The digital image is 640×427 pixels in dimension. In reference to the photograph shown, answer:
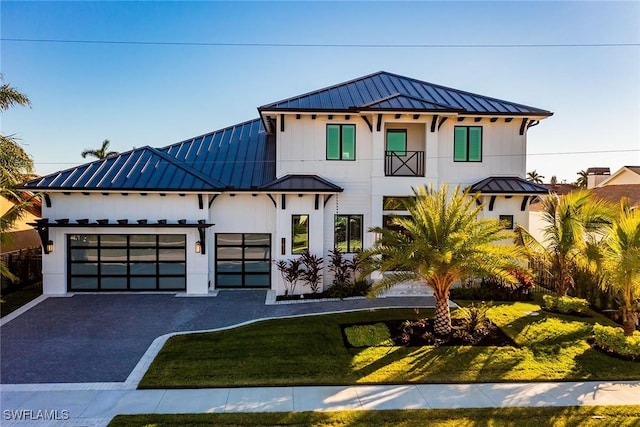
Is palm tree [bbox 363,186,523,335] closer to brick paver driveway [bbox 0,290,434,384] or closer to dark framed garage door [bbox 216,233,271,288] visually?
brick paver driveway [bbox 0,290,434,384]

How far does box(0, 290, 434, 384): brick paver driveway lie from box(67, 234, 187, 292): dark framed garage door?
2.42 ft

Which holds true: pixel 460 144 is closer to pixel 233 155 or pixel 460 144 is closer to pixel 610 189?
pixel 233 155

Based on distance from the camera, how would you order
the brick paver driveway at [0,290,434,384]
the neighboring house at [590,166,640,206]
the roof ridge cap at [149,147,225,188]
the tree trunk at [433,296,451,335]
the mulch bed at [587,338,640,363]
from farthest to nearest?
the neighboring house at [590,166,640,206] < the roof ridge cap at [149,147,225,188] < the tree trunk at [433,296,451,335] < the mulch bed at [587,338,640,363] < the brick paver driveway at [0,290,434,384]

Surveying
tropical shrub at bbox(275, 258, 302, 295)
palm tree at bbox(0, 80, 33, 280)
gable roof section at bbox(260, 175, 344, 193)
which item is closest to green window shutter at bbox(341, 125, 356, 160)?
gable roof section at bbox(260, 175, 344, 193)

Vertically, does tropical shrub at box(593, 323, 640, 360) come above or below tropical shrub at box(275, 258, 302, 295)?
below

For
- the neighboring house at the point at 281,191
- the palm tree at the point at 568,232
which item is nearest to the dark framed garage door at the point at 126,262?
the neighboring house at the point at 281,191

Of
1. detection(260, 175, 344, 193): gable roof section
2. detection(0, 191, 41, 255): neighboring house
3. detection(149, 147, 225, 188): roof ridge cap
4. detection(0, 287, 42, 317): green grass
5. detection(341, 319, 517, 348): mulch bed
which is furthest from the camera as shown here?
detection(0, 191, 41, 255): neighboring house

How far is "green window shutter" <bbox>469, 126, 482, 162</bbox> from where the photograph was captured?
17.2 metres

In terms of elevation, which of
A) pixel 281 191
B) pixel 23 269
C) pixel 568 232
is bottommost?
pixel 23 269

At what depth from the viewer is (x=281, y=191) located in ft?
51.3

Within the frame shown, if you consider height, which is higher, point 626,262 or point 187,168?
point 187,168

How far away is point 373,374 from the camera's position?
895 centimetres

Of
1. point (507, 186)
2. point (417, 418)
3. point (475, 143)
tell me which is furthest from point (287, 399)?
point (475, 143)

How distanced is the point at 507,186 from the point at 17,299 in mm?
20569
